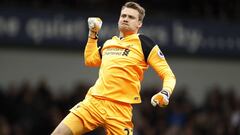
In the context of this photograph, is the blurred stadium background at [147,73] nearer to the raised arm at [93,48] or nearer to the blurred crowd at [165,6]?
the blurred crowd at [165,6]

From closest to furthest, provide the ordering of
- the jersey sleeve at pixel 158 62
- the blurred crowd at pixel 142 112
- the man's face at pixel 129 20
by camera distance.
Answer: the jersey sleeve at pixel 158 62
the man's face at pixel 129 20
the blurred crowd at pixel 142 112

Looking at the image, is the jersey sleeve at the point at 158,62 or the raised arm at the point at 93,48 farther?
the raised arm at the point at 93,48

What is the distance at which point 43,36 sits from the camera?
53.9 ft

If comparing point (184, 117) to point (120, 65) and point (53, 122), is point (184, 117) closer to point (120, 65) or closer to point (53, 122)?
point (53, 122)

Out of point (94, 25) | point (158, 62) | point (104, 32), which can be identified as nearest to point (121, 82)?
point (158, 62)

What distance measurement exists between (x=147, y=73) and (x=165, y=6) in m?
1.57

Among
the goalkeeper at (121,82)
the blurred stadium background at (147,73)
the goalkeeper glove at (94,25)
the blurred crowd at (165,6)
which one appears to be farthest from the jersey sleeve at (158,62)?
the blurred crowd at (165,6)

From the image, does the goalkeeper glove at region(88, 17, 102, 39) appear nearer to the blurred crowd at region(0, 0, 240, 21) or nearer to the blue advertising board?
the blue advertising board

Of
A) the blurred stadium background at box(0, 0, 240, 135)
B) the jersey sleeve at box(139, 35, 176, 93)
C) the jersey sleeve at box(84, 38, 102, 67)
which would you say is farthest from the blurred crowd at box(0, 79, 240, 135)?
the jersey sleeve at box(139, 35, 176, 93)

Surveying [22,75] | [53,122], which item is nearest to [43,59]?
[22,75]

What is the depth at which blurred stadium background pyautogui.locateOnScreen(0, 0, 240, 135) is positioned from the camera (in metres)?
15.8

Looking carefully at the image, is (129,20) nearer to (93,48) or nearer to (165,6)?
(93,48)

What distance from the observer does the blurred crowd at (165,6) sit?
55.1ft

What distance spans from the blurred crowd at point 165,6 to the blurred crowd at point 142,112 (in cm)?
156
